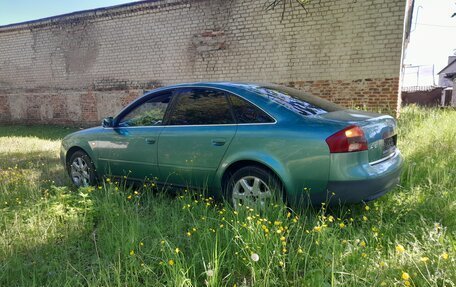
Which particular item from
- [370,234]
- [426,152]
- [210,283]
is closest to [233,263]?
[210,283]

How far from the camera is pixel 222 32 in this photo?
9188mm

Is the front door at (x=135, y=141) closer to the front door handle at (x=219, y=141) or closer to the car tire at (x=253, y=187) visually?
the front door handle at (x=219, y=141)

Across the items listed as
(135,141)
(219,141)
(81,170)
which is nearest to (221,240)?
(219,141)

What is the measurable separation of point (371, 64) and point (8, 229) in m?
7.62

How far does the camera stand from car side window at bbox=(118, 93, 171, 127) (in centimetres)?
393

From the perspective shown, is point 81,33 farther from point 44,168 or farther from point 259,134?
point 259,134

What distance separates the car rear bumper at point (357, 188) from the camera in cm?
275

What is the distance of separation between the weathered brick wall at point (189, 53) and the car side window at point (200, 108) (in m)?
5.31

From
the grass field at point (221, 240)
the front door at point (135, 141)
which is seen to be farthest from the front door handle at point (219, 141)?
the front door at point (135, 141)

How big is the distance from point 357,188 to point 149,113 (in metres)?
2.61

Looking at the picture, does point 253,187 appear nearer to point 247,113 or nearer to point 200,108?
point 247,113

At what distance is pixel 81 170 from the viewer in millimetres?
4625

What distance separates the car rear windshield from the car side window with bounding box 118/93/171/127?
119 cm

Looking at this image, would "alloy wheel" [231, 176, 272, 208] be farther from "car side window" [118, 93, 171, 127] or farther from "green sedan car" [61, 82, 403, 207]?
"car side window" [118, 93, 171, 127]
